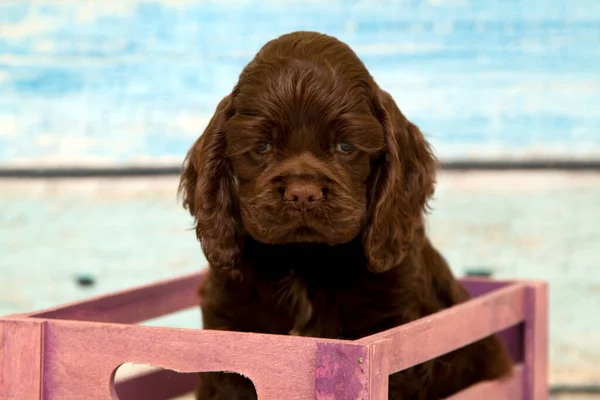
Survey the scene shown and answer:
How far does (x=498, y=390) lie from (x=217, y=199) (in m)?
0.86

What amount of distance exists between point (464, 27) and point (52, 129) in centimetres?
157

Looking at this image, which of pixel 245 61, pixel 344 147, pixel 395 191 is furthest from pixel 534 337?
pixel 245 61

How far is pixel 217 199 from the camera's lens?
6.64ft

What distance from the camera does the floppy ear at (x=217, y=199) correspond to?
200cm

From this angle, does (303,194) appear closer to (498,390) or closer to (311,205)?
(311,205)

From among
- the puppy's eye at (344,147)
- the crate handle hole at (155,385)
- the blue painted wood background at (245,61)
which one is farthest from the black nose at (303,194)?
the blue painted wood background at (245,61)

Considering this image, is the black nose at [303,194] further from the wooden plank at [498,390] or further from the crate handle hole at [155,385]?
the crate handle hole at [155,385]

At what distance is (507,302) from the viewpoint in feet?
7.82

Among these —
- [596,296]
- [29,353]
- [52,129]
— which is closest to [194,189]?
[29,353]

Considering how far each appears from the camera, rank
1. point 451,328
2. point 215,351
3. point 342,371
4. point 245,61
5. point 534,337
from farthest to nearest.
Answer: point 245,61, point 534,337, point 451,328, point 215,351, point 342,371

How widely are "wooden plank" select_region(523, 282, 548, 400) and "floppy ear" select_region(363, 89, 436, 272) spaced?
1.82 ft

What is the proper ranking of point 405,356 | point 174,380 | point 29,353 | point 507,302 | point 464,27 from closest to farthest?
point 405,356 → point 29,353 → point 507,302 → point 174,380 → point 464,27

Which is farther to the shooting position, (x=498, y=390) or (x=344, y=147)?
(x=498, y=390)

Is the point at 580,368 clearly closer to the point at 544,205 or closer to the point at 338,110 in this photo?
the point at 544,205
